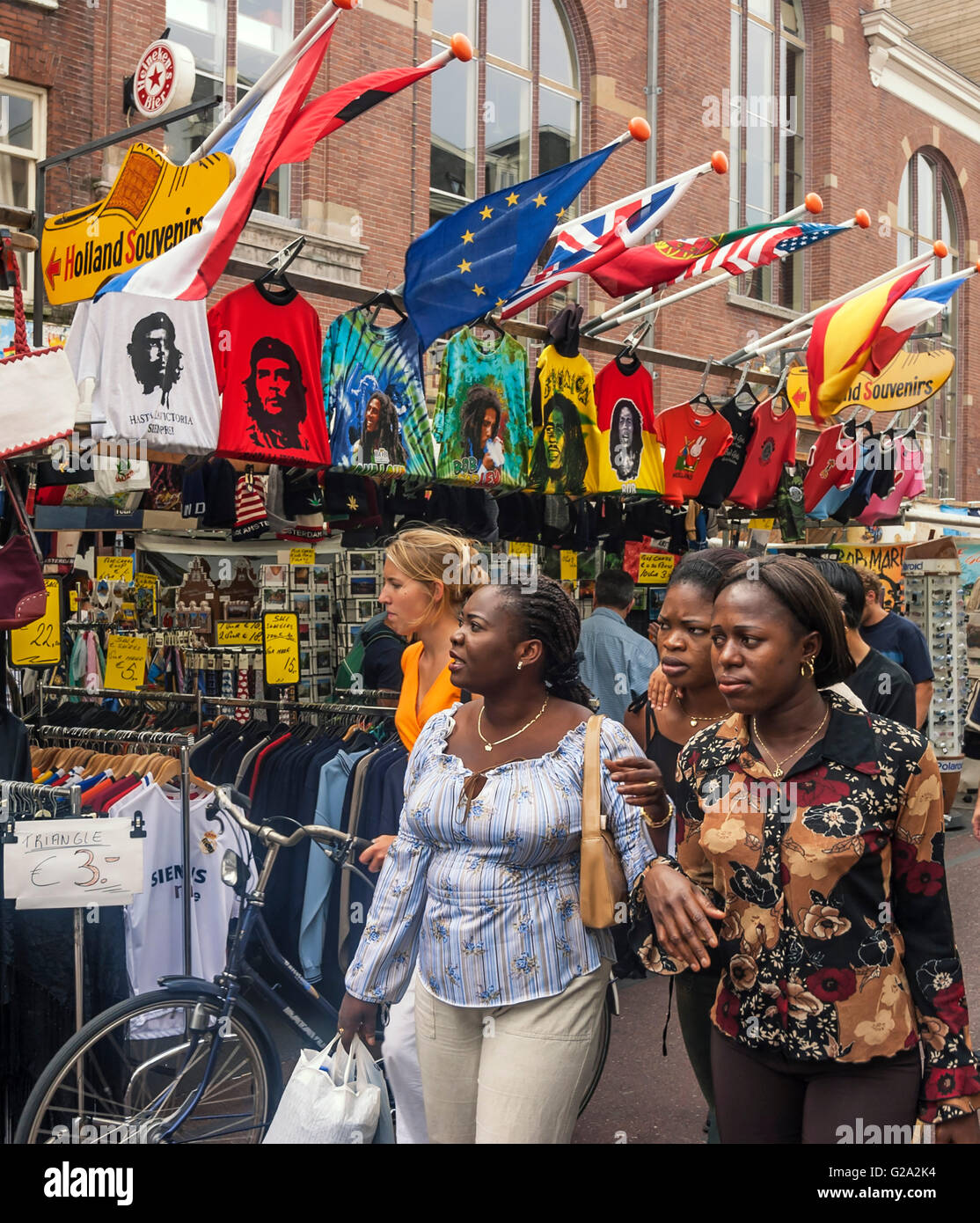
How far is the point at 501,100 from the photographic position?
15875mm

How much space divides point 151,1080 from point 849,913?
2.69 m

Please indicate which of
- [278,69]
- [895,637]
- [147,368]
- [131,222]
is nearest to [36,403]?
[147,368]

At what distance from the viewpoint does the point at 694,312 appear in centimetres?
1827

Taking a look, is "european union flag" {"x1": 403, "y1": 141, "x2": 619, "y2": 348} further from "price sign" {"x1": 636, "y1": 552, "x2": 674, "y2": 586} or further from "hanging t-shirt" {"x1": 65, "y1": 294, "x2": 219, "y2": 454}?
"price sign" {"x1": 636, "y1": 552, "x2": 674, "y2": 586}

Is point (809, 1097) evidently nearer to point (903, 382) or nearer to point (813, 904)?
point (813, 904)

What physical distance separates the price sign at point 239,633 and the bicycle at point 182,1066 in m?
3.59

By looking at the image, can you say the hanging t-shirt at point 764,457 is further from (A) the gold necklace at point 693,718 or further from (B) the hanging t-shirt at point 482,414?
(A) the gold necklace at point 693,718

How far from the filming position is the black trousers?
2.49 m

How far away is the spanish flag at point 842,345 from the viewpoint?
7.79 meters

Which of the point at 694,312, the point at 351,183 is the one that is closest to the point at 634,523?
the point at 351,183

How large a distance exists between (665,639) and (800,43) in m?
20.0

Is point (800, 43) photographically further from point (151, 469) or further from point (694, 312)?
point (151, 469)

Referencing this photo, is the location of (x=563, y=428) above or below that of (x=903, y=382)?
below

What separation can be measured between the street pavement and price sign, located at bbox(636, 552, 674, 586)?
305 centimetres
